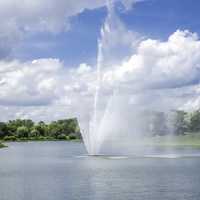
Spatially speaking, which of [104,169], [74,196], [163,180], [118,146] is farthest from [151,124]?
[74,196]

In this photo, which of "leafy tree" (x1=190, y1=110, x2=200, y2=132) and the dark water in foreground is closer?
the dark water in foreground

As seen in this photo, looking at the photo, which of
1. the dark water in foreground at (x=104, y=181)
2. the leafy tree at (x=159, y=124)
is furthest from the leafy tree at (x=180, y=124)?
the dark water in foreground at (x=104, y=181)

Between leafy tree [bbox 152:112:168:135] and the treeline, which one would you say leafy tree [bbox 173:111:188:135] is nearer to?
the treeline

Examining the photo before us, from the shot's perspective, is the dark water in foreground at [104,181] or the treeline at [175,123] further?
the treeline at [175,123]

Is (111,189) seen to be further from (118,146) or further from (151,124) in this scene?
(151,124)

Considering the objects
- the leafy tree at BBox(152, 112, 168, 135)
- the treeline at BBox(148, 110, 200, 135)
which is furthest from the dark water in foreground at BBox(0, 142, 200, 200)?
the treeline at BBox(148, 110, 200, 135)

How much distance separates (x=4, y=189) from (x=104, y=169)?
1456 centimetres

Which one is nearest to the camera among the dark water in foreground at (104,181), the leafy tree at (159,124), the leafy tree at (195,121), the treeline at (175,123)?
the dark water in foreground at (104,181)

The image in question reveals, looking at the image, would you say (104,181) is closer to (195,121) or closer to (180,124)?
(180,124)

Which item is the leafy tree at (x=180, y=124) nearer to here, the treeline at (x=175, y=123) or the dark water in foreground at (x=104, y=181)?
the treeline at (x=175, y=123)

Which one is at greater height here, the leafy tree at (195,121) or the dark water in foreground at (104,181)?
the leafy tree at (195,121)

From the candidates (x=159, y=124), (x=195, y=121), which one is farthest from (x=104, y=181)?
(x=195, y=121)

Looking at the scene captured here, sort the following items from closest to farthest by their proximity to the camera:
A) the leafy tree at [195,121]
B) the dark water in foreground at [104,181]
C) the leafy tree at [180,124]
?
the dark water in foreground at [104,181] → the leafy tree at [180,124] → the leafy tree at [195,121]

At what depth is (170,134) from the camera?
13188 cm
